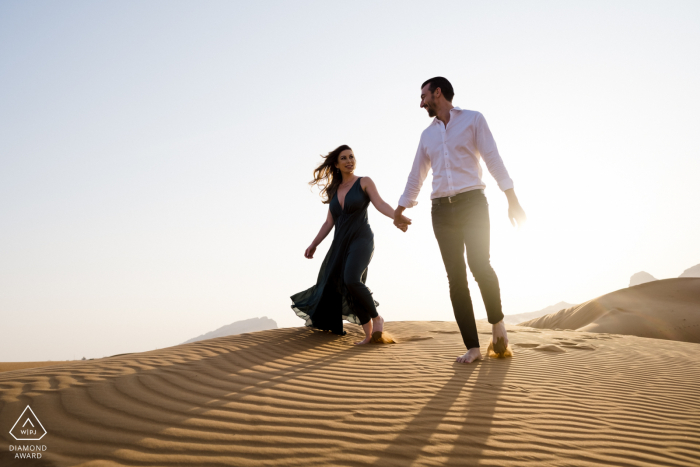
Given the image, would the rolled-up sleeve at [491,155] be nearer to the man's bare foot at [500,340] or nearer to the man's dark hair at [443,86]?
the man's dark hair at [443,86]

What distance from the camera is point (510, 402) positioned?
262 centimetres

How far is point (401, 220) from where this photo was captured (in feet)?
14.7

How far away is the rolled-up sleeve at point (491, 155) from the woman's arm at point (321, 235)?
212 cm

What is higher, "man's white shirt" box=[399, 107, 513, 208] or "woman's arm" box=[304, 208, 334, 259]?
"man's white shirt" box=[399, 107, 513, 208]

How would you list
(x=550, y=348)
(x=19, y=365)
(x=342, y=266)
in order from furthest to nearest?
(x=19, y=365) < (x=342, y=266) < (x=550, y=348)

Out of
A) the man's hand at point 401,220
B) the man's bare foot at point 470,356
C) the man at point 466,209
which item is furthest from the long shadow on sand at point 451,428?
the man's hand at point 401,220

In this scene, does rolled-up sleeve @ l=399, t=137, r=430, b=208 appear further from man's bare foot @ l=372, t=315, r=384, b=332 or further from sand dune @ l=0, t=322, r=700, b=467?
sand dune @ l=0, t=322, r=700, b=467

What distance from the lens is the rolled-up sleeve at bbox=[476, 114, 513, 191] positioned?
394 centimetres

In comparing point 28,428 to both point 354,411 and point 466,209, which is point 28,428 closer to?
point 354,411

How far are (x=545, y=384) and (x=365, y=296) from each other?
6.74 feet

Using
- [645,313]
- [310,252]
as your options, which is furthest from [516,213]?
[645,313]

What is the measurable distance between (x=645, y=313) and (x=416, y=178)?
958cm

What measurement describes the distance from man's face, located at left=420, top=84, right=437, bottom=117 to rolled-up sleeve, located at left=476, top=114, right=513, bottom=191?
450 millimetres

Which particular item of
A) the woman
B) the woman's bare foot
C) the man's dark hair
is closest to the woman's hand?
the woman
